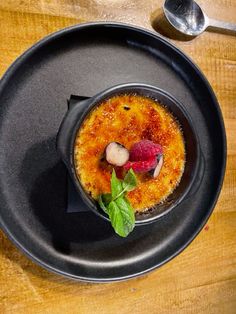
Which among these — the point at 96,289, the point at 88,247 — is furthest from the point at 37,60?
the point at 96,289

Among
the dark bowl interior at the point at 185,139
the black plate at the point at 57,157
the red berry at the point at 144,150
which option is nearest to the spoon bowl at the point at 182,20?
the black plate at the point at 57,157

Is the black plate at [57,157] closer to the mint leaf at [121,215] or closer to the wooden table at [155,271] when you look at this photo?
the wooden table at [155,271]

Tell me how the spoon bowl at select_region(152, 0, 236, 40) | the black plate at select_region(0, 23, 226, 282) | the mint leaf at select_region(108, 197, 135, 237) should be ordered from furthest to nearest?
1. the spoon bowl at select_region(152, 0, 236, 40)
2. the black plate at select_region(0, 23, 226, 282)
3. the mint leaf at select_region(108, 197, 135, 237)

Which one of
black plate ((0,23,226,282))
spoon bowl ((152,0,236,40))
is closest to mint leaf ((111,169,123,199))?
black plate ((0,23,226,282))

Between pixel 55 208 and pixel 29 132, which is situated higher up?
pixel 29 132

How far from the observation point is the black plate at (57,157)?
1173 mm

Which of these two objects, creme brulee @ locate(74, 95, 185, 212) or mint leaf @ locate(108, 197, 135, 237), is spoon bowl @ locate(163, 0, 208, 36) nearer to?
creme brulee @ locate(74, 95, 185, 212)

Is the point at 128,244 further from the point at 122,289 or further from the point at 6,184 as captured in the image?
the point at 6,184

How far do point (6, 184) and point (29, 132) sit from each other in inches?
6.1

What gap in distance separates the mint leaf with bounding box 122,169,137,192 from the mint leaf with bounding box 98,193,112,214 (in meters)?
0.05

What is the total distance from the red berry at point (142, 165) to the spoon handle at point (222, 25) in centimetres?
63

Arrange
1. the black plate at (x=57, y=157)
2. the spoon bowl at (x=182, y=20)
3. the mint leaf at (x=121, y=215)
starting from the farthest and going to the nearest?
the spoon bowl at (x=182, y=20) → the black plate at (x=57, y=157) → the mint leaf at (x=121, y=215)

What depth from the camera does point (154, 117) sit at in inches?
46.3

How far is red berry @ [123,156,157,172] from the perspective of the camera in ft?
3.50
